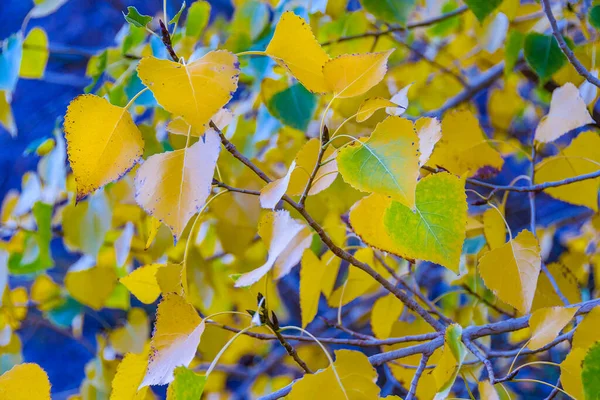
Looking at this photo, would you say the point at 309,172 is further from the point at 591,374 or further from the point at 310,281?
the point at 591,374

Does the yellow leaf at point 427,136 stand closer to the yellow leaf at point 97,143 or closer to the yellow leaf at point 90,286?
the yellow leaf at point 97,143

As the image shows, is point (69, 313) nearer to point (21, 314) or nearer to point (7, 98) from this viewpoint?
point (21, 314)

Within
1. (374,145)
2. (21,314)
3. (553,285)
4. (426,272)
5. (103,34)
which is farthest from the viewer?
(103,34)

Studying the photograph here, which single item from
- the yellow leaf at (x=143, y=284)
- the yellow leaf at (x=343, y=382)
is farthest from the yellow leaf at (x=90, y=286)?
the yellow leaf at (x=343, y=382)

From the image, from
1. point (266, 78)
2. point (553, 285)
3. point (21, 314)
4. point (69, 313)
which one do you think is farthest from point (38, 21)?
point (553, 285)

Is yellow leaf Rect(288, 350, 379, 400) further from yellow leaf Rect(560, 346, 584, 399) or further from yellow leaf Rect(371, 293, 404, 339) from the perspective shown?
yellow leaf Rect(371, 293, 404, 339)

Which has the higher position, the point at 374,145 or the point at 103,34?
the point at 374,145

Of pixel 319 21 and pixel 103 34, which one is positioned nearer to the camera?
pixel 319 21

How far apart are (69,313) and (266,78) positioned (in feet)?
1.46

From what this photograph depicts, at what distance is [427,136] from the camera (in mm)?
351

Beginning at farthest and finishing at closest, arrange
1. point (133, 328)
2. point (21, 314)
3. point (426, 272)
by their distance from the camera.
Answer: point (426, 272) < point (21, 314) < point (133, 328)

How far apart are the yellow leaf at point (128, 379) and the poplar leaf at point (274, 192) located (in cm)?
16

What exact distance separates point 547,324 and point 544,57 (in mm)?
366

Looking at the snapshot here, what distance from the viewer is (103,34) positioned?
5.97 ft
